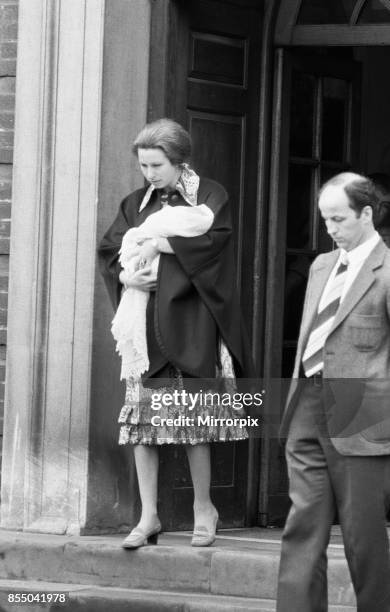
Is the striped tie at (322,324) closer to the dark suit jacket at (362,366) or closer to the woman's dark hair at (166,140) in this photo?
the dark suit jacket at (362,366)

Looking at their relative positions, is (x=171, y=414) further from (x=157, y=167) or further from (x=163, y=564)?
(x=157, y=167)

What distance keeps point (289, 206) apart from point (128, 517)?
186 cm

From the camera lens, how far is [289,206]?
8.39 meters

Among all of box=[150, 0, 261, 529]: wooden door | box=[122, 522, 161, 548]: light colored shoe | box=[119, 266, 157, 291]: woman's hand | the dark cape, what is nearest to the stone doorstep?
box=[122, 522, 161, 548]: light colored shoe

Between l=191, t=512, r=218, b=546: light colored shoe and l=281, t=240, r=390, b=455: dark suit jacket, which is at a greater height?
l=281, t=240, r=390, b=455: dark suit jacket

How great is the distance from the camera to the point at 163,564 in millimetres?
6996

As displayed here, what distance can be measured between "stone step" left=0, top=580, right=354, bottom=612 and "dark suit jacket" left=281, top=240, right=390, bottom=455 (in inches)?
49.7

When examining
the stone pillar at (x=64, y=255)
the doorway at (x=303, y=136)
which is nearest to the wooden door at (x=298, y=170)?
the doorway at (x=303, y=136)

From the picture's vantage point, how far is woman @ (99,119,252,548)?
7035mm

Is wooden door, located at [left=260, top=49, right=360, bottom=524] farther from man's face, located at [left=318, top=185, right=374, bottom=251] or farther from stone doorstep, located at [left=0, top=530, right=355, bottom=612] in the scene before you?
man's face, located at [left=318, top=185, right=374, bottom=251]

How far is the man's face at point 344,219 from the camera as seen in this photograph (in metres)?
5.62

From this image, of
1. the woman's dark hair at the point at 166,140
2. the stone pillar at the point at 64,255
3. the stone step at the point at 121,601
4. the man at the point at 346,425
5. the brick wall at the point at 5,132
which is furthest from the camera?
the brick wall at the point at 5,132

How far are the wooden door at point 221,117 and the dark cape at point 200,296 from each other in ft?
2.30

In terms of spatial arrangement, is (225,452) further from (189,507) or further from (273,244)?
(273,244)
